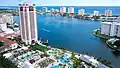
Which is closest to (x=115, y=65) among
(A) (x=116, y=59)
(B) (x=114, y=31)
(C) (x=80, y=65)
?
(A) (x=116, y=59)

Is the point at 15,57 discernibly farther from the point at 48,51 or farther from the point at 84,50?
the point at 84,50

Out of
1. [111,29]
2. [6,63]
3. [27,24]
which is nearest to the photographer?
[6,63]

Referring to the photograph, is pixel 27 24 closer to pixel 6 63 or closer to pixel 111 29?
pixel 6 63

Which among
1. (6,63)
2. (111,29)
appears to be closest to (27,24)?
(6,63)

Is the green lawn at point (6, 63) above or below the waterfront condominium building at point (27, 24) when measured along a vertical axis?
below

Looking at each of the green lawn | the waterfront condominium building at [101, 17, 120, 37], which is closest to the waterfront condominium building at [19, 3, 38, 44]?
the green lawn

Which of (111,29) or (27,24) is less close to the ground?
(27,24)

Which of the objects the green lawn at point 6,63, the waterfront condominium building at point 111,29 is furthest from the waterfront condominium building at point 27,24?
the waterfront condominium building at point 111,29

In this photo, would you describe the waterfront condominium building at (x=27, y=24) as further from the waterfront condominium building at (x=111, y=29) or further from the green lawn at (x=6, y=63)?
the waterfront condominium building at (x=111, y=29)

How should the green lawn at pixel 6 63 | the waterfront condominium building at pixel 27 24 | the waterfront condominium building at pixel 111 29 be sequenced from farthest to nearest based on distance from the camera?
1. the waterfront condominium building at pixel 111 29
2. the waterfront condominium building at pixel 27 24
3. the green lawn at pixel 6 63
